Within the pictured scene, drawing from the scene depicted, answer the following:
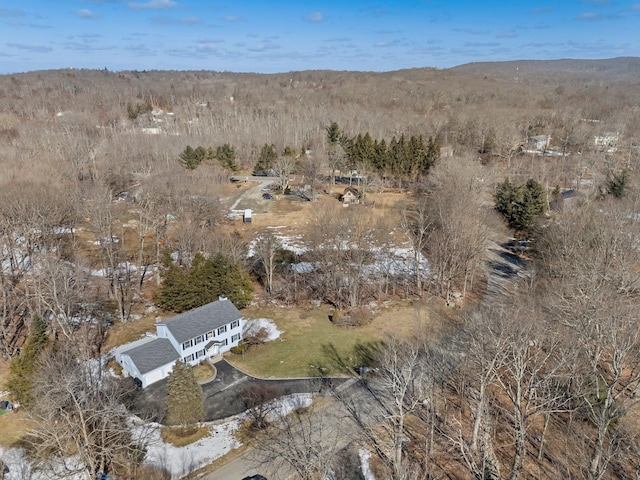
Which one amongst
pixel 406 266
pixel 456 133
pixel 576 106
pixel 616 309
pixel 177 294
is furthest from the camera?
pixel 576 106

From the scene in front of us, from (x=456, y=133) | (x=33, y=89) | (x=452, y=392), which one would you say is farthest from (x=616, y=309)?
(x=33, y=89)

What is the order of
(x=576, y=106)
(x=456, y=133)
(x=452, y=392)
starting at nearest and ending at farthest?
(x=452, y=392)
(x=456, y=133)
(x=576, y=106)

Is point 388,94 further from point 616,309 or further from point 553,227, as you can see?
point 616,309

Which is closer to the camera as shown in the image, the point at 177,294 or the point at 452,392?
the point at 452,392

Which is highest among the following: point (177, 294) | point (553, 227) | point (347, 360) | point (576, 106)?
point (576, 106)

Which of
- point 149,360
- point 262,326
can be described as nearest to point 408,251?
point 262,326

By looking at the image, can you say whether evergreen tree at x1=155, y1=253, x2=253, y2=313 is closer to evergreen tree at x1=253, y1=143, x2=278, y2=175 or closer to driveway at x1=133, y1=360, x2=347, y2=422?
driveway at x1=133, y1=360, x2=347, y2=422

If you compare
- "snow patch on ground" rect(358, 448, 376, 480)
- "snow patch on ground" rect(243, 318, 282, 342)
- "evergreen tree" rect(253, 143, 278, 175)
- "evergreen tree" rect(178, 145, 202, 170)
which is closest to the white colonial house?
"snow patch on ground" rect(243, 318, 282, 342)
